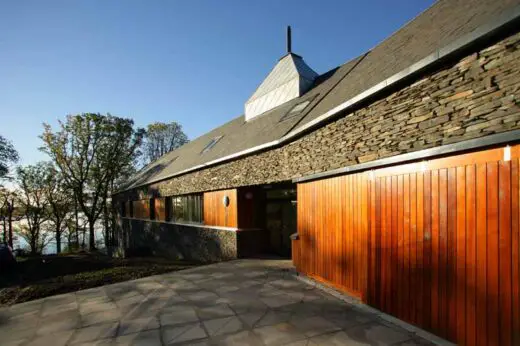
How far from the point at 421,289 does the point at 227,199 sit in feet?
25.0

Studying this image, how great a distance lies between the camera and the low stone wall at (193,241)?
407 inches

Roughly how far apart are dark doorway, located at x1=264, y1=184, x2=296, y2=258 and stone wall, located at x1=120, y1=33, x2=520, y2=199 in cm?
276

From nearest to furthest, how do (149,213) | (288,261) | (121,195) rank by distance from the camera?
1. (288,261)
2. (149,213)
3. (121,195)

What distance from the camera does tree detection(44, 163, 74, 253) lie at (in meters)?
27.1

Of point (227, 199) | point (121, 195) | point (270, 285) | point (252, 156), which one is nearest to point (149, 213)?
point (121, 195)

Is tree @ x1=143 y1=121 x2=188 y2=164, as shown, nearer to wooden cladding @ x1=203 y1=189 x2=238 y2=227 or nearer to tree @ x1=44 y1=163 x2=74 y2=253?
tree @ x1=44 y1=163 x2=74 y2=253

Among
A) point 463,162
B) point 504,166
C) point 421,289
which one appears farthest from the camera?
point 421,289

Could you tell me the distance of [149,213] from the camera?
1920 cm

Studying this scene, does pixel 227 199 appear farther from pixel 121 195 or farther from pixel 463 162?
pixel 121 195

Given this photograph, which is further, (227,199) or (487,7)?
(227,199)

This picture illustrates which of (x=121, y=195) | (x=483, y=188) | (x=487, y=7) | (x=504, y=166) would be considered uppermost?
(x=487, y=7)

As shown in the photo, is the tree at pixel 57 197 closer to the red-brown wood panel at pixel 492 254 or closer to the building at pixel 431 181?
the building at pixel 431 181

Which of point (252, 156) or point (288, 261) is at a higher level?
point (252, 156)

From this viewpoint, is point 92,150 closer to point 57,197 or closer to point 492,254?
point 57,197
